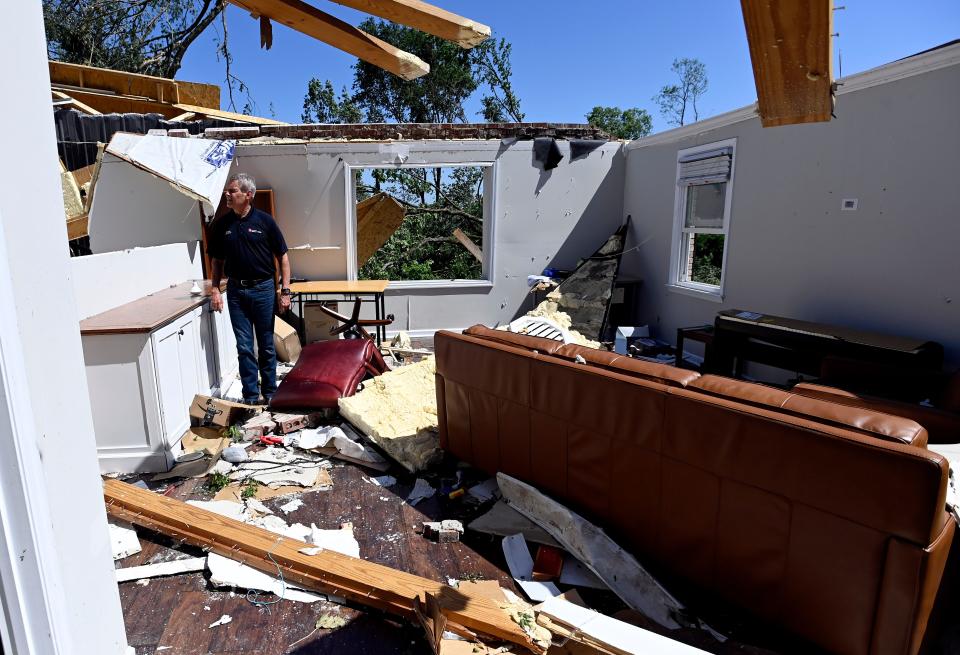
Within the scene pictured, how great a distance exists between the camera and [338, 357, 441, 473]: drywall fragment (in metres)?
3.69

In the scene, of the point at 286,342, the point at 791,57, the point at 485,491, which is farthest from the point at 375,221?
the point at 791,57

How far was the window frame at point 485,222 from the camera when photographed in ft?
23.2

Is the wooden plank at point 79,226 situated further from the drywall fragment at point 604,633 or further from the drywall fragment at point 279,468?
the drywall fragment at point 604,633

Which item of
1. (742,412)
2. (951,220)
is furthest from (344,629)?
(951,220)

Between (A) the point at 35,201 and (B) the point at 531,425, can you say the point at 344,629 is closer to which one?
(B) the point at 531,425

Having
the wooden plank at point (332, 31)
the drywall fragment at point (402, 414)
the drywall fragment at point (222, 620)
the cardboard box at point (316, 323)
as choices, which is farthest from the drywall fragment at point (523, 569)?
the cardboard box at point (316, 323)

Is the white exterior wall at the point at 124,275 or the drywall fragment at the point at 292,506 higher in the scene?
the white exterior wall at the point at 124,275

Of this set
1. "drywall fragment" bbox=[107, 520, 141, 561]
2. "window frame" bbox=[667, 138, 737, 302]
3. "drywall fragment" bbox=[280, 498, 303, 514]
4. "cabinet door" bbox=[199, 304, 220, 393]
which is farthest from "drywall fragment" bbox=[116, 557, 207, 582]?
"window frame" bbox=[667, 138, 737, 302]

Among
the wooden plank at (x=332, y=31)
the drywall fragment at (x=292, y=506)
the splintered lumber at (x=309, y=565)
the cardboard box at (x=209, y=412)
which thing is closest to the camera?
the wooden plank at (x=332, y=31)

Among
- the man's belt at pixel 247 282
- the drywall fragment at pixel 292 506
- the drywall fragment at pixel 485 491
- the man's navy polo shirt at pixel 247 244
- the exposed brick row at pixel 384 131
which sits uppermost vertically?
the exposed brick row at pixel 384 131

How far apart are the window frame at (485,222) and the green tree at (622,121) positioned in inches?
614

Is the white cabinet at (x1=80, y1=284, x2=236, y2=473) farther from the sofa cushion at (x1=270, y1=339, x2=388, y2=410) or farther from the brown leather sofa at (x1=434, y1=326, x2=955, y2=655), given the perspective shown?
the brown leather sofa at (x1=434, y1=326, x2=955, y2=655)

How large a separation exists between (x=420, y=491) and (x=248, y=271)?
239 centimetres

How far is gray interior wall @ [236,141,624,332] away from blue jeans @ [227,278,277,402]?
8.72ft
